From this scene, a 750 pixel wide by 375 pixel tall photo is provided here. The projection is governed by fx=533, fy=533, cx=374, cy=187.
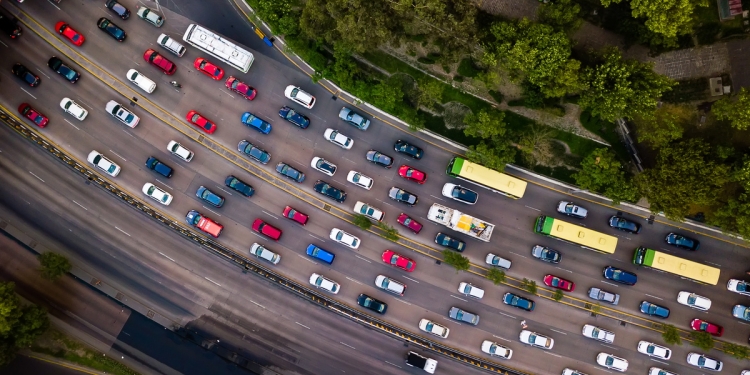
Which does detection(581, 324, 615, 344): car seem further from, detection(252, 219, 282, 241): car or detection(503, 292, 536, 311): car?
detection(252, 219, 282, 241): car

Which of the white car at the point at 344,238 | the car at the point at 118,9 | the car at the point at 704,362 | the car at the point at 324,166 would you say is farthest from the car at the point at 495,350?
the car at the point at 118,9

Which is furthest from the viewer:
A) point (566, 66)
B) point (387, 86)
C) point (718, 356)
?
point (718, 356)

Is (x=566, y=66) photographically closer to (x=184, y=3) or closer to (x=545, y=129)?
(x=545, y=129)

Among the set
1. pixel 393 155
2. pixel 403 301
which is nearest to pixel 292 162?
pixel 393 155

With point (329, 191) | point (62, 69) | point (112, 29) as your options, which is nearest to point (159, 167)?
point (62, 69)

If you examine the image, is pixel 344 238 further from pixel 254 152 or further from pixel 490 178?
pixel 490 178

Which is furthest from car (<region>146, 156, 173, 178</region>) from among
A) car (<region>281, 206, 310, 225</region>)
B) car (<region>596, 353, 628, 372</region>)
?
car (<region>596, 353, 628, 372</region>)

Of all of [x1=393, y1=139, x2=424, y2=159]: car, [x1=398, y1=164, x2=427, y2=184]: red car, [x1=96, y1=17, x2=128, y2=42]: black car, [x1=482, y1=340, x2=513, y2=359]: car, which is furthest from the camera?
[x1=96, y1=17, x2=128, y2=42]: black car
